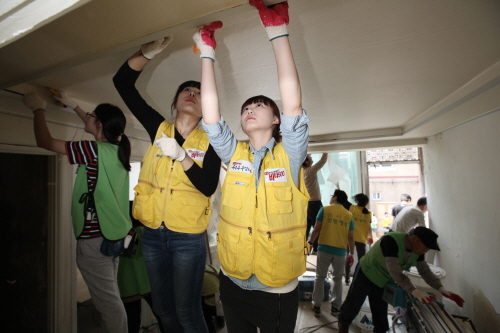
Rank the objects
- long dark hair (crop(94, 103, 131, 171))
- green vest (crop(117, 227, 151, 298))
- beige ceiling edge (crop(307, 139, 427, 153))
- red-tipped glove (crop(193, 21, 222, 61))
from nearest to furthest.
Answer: red-tipped glove (crop(193, 21, 222, 61)), long dark hair (crop(94, 103, 131, 171)), green vest (crop(117, 227, 151, 298)), beige ceiling edge (crop(307, 139, 427, 153))

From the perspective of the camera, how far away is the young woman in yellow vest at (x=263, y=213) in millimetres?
859

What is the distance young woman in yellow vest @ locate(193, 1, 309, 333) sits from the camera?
2.82 ft

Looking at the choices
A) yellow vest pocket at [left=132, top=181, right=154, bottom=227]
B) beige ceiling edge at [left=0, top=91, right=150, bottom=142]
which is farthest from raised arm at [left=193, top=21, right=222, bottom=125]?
beige ceiling edge at [left=0, top=91, right=150, bottom=142]

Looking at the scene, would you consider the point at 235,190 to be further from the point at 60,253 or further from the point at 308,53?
the point at 60,253

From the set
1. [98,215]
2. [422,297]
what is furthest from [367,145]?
[98,215]

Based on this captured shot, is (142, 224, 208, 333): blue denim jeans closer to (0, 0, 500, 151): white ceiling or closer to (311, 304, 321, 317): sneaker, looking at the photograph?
(0, 0, 500, 151): white ceiling

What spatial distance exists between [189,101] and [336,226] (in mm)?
2669

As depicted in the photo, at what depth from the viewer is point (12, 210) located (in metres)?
2.10

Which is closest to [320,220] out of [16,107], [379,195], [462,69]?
[462,69]

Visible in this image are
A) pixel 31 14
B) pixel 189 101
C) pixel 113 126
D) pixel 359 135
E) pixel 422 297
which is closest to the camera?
pixel 31 14

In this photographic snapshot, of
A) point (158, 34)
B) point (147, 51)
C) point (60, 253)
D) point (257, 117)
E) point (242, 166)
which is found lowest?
point (60, 253)

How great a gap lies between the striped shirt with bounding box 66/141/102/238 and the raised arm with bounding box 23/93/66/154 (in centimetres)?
8

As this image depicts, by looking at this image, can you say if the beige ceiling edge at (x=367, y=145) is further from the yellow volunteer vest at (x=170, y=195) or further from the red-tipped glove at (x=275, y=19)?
the red-tipped glove at (x=275, y=19)

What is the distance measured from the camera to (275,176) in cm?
92
